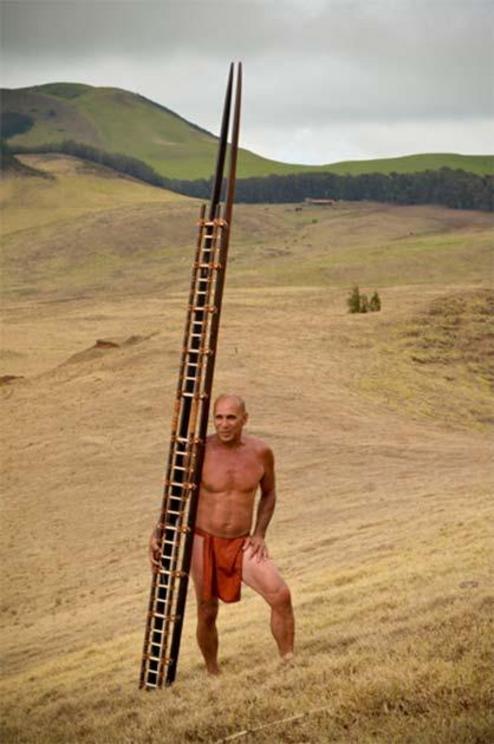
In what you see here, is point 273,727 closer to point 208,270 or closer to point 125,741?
point 125,741

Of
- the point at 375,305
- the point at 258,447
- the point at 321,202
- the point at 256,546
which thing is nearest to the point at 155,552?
the point at 256,546

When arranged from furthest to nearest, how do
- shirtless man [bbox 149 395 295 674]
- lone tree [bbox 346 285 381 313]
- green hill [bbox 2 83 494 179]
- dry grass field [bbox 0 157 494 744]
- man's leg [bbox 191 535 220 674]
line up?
1. green hill [bbox 2 83 494 179]
2. lone tree [bbox 346 285 381 313]
3. man's leg [bbox 191 535 220 674]
4. shirtless man [bbox 149 395 295 674]
5. dry grass field [bbox 0 157 494 744]

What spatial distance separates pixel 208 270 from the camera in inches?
366

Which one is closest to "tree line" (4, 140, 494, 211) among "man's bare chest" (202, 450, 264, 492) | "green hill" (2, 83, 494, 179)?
"green hill" (2, 83, 494, 179)

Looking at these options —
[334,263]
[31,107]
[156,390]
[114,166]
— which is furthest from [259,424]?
[31,107]

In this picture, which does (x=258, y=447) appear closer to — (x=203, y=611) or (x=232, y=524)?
(x=232, y=524)

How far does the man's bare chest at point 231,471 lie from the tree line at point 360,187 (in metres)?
86.4

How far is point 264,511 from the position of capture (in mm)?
9078

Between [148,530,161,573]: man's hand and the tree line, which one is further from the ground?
[148,530,161,573]: man's hand

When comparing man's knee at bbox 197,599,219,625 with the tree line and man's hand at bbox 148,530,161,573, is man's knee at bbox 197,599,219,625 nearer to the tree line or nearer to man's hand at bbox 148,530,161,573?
man's hand at bbox 148,530,161,573

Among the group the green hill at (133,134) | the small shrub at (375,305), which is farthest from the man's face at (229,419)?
the green hill at (133,134)

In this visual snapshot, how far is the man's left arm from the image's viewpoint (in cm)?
890

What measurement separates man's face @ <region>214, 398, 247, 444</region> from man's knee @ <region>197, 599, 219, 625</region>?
1033mm

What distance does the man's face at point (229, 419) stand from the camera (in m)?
8.88
